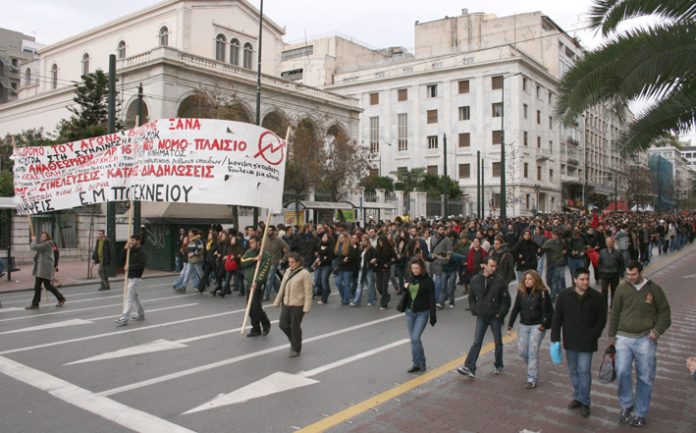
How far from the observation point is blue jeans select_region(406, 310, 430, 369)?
22.8 feet

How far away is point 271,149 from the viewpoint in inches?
386

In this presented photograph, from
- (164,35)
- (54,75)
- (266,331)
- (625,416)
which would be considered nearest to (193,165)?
(266,331)

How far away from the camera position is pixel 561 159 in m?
66.9

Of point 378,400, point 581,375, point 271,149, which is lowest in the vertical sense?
point 378,400

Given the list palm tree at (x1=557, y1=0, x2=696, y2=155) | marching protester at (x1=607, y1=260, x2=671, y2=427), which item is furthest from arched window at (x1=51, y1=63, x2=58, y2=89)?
marching protester at (x1=607, y1=260, x2=671, y2=427)

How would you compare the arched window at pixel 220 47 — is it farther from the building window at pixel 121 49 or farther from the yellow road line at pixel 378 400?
the yellow road line at pixel 378 400

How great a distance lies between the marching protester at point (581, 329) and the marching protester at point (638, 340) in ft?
0.65

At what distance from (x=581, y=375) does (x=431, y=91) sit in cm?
5904

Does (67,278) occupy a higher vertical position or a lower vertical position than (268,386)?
higher

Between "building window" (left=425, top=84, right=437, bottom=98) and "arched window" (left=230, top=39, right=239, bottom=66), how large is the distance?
82.2ft

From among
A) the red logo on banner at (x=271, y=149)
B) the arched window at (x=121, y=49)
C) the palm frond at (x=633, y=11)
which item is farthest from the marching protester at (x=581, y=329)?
the arched window at (x=121, y=49)

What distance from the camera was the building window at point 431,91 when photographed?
204ft

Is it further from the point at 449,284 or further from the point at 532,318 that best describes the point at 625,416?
the point at 449,284

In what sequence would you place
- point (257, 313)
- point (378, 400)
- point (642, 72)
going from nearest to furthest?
point (378, 400)
point (642, 72)
point (257, 313)
